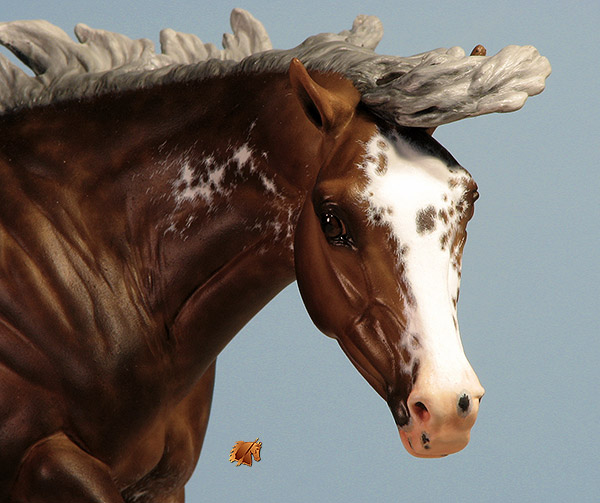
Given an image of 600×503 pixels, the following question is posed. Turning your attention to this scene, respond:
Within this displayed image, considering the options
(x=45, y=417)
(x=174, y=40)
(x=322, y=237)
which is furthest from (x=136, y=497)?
(x=174, y=40)

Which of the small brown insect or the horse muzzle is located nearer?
the horse muzzle

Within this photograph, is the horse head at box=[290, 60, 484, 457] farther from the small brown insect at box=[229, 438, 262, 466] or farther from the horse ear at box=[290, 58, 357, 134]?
the small brown insect at box=[229, 438, 262, 466]

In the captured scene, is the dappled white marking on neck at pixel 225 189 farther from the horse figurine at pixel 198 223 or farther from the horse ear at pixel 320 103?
the horse ear at pixel 320 103

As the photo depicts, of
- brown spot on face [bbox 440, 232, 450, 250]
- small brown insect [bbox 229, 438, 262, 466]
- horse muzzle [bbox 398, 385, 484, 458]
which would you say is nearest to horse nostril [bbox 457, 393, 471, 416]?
horse muzzle [bbox 398, 385, 484, 458]

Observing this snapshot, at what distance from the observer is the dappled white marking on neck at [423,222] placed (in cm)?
110

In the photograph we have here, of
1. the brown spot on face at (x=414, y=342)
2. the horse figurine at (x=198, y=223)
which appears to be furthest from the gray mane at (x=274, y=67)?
the brown spot on face at (x=414, y=342)

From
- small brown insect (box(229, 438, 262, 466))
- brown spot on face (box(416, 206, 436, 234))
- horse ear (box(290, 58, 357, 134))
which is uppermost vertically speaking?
horse ear (box(290, 58, 357, 134))

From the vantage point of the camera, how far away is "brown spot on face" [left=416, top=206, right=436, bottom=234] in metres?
1.12

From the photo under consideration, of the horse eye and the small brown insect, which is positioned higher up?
the horse eye

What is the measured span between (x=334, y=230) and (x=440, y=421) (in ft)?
0.83

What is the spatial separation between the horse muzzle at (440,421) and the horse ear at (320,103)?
1.10 ft

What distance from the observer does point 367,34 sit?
54.1 inches

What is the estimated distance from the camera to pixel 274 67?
4.24 ft

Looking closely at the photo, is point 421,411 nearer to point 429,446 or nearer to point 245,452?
point 429,446
